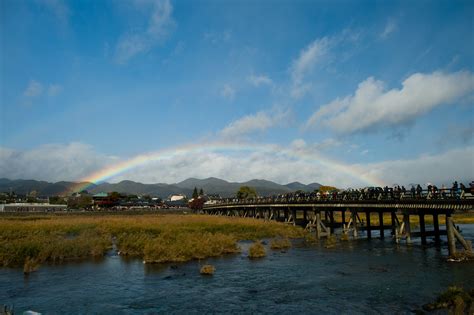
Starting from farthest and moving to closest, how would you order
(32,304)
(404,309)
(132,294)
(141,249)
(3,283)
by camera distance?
1. (141,249)
2. (3,283)
3. (132,294)
4. (32,304)
5. (404,309)

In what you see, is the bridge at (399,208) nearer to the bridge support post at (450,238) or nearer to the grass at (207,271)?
the bridge support post at (450,238)

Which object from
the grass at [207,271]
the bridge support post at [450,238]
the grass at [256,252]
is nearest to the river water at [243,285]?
the grass at [207,271]

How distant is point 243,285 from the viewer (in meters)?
23.9

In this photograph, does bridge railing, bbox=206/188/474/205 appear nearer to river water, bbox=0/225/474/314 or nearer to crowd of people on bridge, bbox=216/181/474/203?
crowd of people on bridge, bbox=216/181/474/203

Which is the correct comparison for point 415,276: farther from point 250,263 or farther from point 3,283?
point 3,283

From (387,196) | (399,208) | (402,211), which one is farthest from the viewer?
(387,196)

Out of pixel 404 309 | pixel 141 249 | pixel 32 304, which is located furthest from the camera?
pixel 141 249

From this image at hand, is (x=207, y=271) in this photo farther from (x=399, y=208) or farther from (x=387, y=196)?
(x=387, y=196)

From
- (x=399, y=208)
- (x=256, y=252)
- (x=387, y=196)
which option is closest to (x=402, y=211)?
(x=399, y=208)

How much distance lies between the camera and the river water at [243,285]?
758 inches

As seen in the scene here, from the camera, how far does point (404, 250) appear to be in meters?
37.5

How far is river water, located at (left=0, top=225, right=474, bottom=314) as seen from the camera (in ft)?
63.2

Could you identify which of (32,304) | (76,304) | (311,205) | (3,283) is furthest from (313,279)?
(311,205)

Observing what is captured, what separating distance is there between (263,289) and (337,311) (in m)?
5.67
